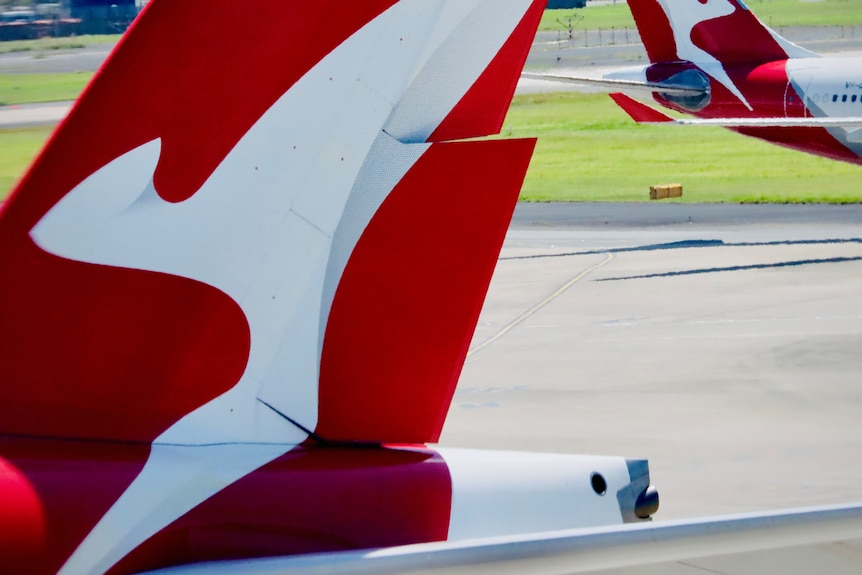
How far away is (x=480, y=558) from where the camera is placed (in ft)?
12.6

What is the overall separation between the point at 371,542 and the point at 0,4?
61.1 ft

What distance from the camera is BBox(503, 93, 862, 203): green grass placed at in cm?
3347

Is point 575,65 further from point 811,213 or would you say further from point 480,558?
point 480,558

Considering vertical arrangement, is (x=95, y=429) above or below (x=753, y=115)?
above

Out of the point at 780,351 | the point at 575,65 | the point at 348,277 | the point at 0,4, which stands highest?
the point at 348,277

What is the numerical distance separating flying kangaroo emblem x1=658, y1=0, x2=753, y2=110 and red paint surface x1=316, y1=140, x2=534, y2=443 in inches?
1103

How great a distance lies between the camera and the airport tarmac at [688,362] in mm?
10711

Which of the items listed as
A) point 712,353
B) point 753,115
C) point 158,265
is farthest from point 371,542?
point 753,115

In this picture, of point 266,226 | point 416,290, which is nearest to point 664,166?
point 416,290

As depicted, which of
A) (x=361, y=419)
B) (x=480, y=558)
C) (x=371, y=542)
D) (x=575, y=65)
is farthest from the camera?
(x=575, y=65)

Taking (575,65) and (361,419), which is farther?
(575,65)

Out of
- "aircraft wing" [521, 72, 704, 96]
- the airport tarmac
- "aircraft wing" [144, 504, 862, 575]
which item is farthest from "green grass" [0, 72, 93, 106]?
"aircraft wing" [144, 504, 862, 575]

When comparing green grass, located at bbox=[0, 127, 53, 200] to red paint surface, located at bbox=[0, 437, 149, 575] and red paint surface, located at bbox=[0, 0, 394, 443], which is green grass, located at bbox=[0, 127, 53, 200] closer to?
red paint surface, located at bbox=[0, 0, 394, 443]

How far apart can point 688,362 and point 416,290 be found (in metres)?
10.3
